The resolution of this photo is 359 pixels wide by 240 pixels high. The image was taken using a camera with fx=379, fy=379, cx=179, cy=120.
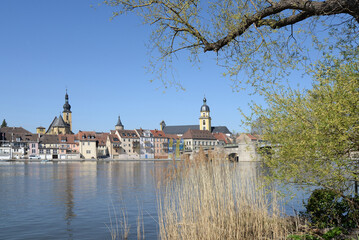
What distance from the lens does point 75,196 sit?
27.4 m

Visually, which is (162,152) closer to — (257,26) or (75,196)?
(75,196)

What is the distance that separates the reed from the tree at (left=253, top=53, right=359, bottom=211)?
1858 mm

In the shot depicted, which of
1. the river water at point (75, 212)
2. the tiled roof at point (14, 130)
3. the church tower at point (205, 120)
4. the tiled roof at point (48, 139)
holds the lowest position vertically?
the river water at point (75, 212)

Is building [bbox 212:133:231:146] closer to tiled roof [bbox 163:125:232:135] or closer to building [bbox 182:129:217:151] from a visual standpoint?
building [bbox 182:129:217:151]

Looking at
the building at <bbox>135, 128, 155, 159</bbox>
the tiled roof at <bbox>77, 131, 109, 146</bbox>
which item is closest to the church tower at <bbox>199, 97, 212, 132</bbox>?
the building at <bbox>135, 128, 155, 159</bbox>

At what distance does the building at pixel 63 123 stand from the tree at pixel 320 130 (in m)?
162

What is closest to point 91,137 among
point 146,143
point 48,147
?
point 48,147

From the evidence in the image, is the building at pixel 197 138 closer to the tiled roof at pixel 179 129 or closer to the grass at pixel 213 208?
the tiled roof at pixel 179 129

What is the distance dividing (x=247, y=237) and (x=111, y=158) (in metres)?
119

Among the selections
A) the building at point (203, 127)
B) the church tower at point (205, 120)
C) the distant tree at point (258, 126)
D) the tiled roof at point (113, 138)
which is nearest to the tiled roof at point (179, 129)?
the building at point (203, 127)

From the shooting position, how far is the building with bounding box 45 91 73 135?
163 meters

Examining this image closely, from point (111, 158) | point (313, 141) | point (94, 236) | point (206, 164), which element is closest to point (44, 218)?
point (94, 236)

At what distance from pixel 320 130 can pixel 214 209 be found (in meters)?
3.70

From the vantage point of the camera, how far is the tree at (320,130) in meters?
6.55
